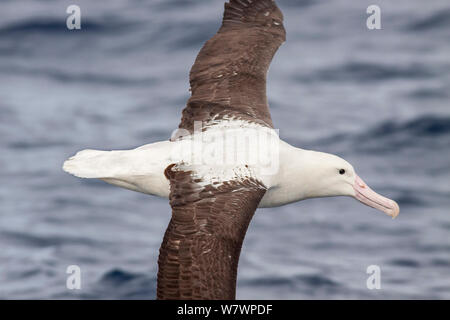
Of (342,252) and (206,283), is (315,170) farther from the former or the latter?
(342,252)

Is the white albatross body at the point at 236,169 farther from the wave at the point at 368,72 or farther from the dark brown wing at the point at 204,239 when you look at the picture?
the wave at the point at 368,72

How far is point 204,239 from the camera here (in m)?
7.58

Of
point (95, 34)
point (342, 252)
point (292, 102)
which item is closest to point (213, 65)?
point (342, 252)

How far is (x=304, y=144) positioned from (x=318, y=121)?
890mm

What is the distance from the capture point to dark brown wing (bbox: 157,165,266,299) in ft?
24.2

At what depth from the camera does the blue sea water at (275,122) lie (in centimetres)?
1285

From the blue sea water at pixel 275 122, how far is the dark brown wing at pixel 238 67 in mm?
3335

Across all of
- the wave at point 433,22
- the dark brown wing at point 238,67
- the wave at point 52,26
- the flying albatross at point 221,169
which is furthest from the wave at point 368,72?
the flying albatross at point 221,169

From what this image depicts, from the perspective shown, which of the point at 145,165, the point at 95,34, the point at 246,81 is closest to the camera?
the point at 145,165

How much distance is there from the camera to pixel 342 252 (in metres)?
13.3

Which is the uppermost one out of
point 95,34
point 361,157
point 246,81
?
point 95,34

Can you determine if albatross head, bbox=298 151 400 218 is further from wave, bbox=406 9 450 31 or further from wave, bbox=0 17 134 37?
wave, bbox=0 17 134 37

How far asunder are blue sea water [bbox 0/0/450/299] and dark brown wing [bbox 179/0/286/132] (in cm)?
333

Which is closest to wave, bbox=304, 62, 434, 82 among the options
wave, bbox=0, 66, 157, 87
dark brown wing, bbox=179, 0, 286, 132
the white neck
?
wave, bbox=0, 66, 157, 87
